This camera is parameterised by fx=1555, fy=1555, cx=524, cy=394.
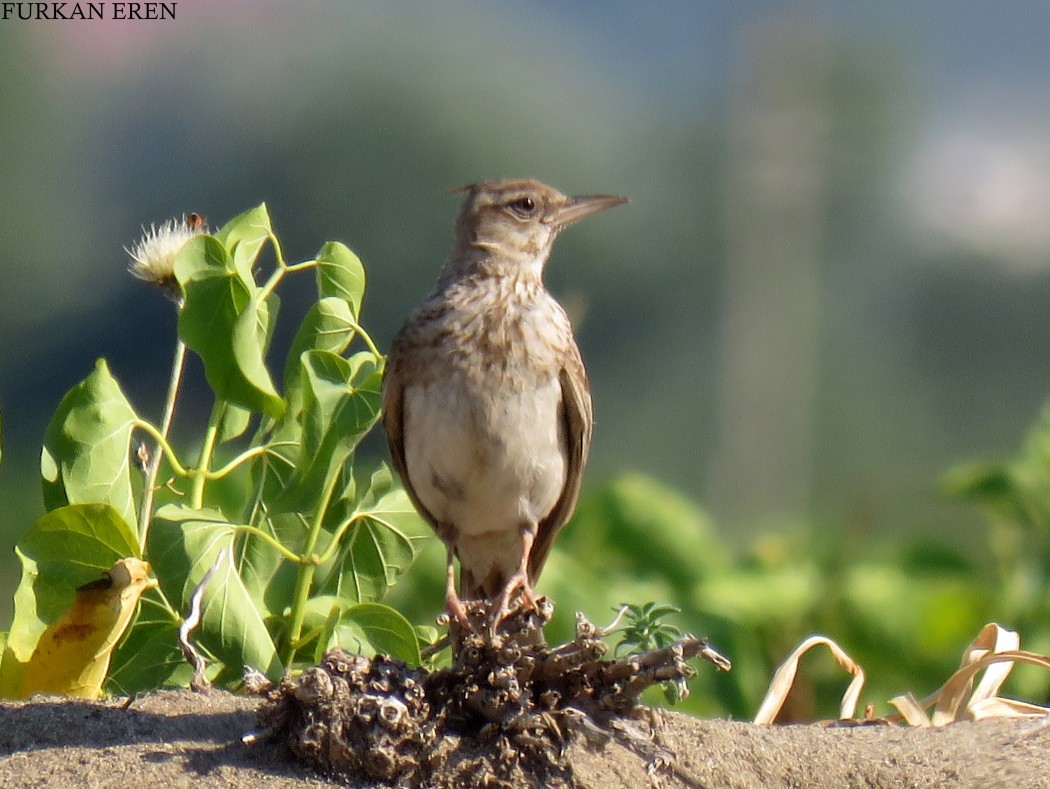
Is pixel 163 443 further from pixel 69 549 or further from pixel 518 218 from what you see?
pixel 518 218

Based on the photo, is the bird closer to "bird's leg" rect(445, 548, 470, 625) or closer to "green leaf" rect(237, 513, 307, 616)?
"bird's leg" rect(445, 548, 470, 625)

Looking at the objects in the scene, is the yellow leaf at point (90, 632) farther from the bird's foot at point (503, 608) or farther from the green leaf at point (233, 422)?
the bird's foot at point (503, 608)

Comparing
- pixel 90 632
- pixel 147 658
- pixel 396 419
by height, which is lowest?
pixel 147 658

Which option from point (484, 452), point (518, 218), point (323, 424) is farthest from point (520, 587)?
point (518, 218)

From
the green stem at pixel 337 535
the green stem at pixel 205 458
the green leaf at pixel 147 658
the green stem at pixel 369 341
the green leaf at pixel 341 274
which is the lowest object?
the green leaf at pixel 147 658

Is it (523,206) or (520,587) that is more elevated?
(523,206)

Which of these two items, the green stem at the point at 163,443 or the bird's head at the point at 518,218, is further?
the bird's head at the point at 518,218

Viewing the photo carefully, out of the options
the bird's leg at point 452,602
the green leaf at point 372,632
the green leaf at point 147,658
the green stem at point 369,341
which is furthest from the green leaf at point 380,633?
the green stem at point 369,341
